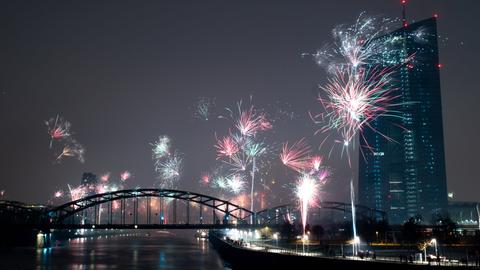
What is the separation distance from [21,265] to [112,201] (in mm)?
61849

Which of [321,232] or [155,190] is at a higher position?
[155,190]

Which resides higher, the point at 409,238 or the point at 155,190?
the point at 155,190

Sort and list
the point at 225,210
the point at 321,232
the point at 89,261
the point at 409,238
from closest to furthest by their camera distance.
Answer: the point at 89,261, the point at 409,238, the point at 321,232, the point at 225,210

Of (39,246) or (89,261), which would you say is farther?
(39,246)

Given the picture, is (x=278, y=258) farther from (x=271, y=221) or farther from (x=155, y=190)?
(x=271, y=221)

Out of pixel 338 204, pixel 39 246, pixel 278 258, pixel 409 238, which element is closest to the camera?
pixel 278 258

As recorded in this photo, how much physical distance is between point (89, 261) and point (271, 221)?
76.1m

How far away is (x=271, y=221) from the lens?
160 meters

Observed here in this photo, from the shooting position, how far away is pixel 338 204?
166 meters

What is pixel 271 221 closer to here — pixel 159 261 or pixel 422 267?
pixel 159 261

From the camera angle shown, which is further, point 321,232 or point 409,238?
point 321,232

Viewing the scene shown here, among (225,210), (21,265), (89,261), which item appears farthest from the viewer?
(225,210)

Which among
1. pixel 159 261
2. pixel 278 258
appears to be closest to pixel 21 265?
pixel 159 261

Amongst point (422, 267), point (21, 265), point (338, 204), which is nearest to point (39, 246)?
point (21, 265)
